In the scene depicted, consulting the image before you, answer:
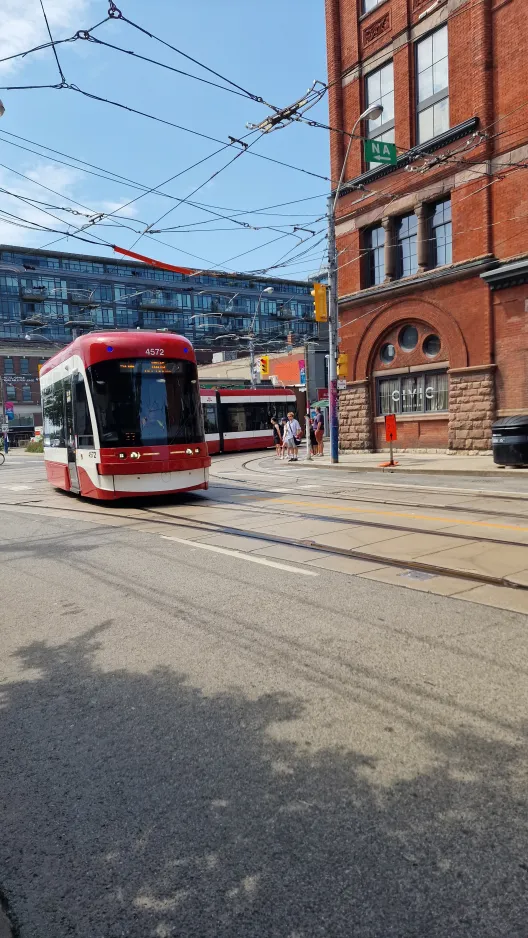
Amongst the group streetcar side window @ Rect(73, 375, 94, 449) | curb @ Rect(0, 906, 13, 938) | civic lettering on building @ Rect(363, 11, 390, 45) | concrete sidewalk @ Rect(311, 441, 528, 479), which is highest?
civic lettering on building @ Rect(363, 11, 390, 45)

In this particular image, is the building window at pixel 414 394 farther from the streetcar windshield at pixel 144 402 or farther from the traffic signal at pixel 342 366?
the streetcar windshield at pixel 144 402

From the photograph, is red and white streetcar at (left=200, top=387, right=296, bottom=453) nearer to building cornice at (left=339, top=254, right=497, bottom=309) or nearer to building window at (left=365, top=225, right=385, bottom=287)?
building cornice at (left=339, top=254, right=497, bottom=309)

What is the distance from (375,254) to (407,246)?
178 centimetres

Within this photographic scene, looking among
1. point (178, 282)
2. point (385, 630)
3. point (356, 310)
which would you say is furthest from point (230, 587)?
point (178, 282)

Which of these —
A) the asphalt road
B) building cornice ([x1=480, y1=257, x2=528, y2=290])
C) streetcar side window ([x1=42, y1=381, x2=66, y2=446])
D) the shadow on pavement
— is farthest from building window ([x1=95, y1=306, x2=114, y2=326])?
the shadow on pavement

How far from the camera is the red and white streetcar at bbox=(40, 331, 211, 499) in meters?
11.7

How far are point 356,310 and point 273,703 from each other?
23436 millimetres

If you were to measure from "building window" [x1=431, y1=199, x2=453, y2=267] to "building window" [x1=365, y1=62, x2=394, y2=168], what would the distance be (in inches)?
126

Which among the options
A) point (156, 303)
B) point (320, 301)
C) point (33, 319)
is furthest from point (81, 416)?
point (156, 303)

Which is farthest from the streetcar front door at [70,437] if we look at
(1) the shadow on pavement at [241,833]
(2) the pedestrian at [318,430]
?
(2) the pedestrian at [318,430]

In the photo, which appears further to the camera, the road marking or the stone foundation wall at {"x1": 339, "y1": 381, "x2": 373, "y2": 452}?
the stone foundation wall at {"x1": 339, "y1": 381, "x2": 373, "y2": 452}

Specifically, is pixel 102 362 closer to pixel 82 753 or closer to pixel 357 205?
pixel 82 753

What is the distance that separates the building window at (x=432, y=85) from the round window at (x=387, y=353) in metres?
7.22

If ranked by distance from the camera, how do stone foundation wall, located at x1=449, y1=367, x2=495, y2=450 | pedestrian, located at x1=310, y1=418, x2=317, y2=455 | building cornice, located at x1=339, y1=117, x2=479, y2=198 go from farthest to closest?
1. pedestrian, located at x1=310, y1=418, x2=317, y2=455
2. stone foundation wall, located at x1=449, y1=367, x2=495, y2=450
3. building cornice, located at x1=339, y1=117, x2=479, y2=198
